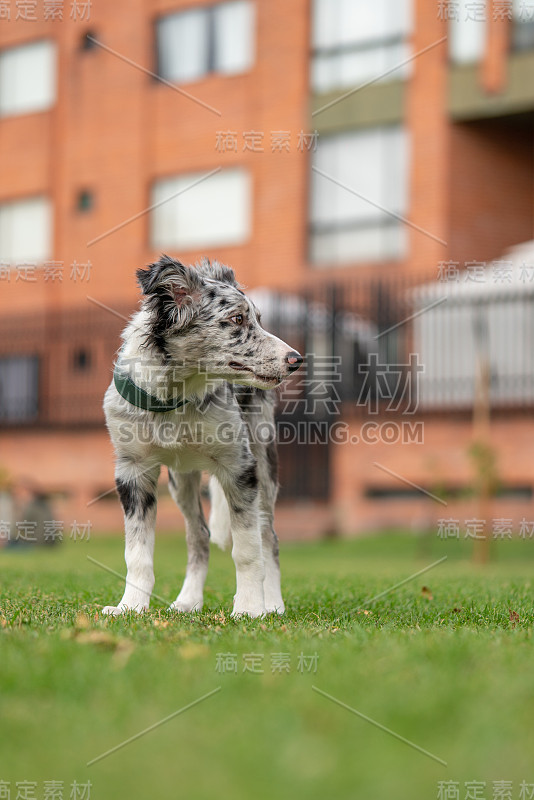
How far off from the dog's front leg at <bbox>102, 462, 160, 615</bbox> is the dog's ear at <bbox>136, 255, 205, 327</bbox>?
0.92 m

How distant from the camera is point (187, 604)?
278 inches

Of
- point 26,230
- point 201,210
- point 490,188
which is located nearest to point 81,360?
point 201,210

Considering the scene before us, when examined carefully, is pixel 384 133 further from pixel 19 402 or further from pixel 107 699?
pixel 107 699

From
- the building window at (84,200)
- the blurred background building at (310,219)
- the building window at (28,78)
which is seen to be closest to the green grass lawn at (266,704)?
the blurred background building at (310,219)

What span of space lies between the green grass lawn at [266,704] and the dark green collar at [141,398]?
1.16 m

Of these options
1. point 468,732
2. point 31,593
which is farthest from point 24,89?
point 468,732

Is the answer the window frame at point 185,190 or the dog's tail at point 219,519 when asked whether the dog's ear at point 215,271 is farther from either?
the window frame at point 185,190

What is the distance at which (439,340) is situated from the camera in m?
20.9

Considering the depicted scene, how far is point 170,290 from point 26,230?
2637 centimetres

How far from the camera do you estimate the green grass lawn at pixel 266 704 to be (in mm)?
3148

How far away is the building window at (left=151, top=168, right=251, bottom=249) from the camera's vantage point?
2788cm

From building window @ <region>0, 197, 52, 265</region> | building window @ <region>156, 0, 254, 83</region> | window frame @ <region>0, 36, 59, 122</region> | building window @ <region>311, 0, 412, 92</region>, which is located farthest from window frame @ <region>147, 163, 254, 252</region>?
window frame @ <region>0, 36, 59, 122</region>

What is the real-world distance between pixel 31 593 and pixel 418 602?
2.65m

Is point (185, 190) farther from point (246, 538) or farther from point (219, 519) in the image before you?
point (246, 538)
